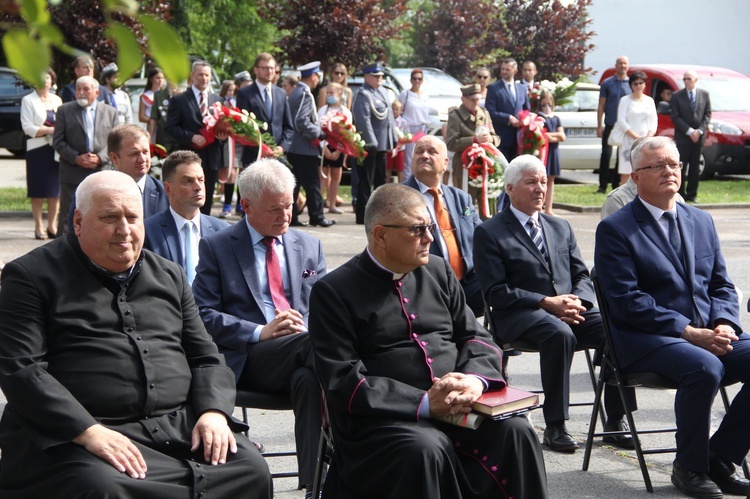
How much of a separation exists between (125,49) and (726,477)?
15.6 ft

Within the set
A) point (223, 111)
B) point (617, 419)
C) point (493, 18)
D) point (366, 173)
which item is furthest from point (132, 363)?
point (493, 18)

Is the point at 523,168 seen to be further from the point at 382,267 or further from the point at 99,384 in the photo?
the point at 99,384

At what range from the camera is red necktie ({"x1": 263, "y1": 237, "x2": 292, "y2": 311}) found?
19.3ft

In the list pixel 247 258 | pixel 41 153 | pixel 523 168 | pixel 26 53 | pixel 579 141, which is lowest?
pixel 579 141

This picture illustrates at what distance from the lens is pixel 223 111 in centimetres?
1391


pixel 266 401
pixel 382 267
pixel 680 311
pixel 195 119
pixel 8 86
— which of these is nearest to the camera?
pixel 382 267

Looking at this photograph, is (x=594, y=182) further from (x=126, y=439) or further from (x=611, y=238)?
(x=126, y=439)

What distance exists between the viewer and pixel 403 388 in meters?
4.72

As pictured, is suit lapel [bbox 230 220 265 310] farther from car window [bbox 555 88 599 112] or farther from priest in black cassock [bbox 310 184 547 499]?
car window [bbox 555 88 599 112]

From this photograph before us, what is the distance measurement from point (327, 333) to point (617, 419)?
2.58m

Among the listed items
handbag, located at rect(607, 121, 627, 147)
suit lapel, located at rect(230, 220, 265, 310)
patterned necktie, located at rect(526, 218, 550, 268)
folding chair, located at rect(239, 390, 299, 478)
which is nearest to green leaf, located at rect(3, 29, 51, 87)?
folding chair, located at rect(239, 390, 299, 478)

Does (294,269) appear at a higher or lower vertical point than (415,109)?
lower

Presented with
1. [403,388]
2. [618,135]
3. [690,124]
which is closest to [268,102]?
[618,135]

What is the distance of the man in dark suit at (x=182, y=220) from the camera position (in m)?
6.50
